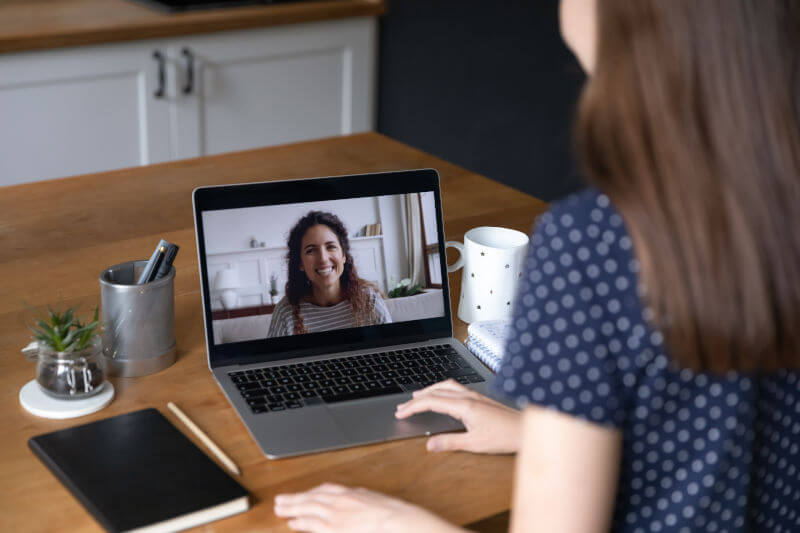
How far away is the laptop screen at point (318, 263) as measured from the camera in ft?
3.60

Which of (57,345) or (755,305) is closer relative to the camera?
(755,305)

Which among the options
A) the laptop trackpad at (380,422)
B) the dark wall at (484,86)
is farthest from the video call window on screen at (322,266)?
the dark wall at (484,86)

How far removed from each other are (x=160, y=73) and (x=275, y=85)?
0.44 metres

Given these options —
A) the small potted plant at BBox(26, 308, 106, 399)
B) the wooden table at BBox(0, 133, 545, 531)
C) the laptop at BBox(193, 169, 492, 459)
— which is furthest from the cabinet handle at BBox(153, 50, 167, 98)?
the small potted plant at BBox(26, 308, 106, 399)

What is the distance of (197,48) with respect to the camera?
284 centimetres

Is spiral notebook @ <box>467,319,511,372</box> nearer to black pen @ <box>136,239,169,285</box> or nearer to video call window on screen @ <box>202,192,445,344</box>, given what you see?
video call window on screen @ <box>202,192,445,344</box>

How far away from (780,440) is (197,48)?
2412 millimetres

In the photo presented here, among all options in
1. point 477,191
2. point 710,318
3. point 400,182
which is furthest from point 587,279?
point 477,191

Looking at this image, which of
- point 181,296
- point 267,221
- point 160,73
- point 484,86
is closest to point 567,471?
point 267,221

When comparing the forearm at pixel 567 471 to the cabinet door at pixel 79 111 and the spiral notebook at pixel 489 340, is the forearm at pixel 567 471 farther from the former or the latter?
the cabinet door at pixel 79 111

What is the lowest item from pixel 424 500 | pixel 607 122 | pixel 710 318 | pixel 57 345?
pixel 424 500

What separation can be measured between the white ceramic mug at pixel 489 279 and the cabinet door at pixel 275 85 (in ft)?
6.11

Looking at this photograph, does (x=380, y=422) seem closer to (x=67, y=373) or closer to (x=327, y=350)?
(x=327, y=350)

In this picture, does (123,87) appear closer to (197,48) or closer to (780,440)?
(197,48)
